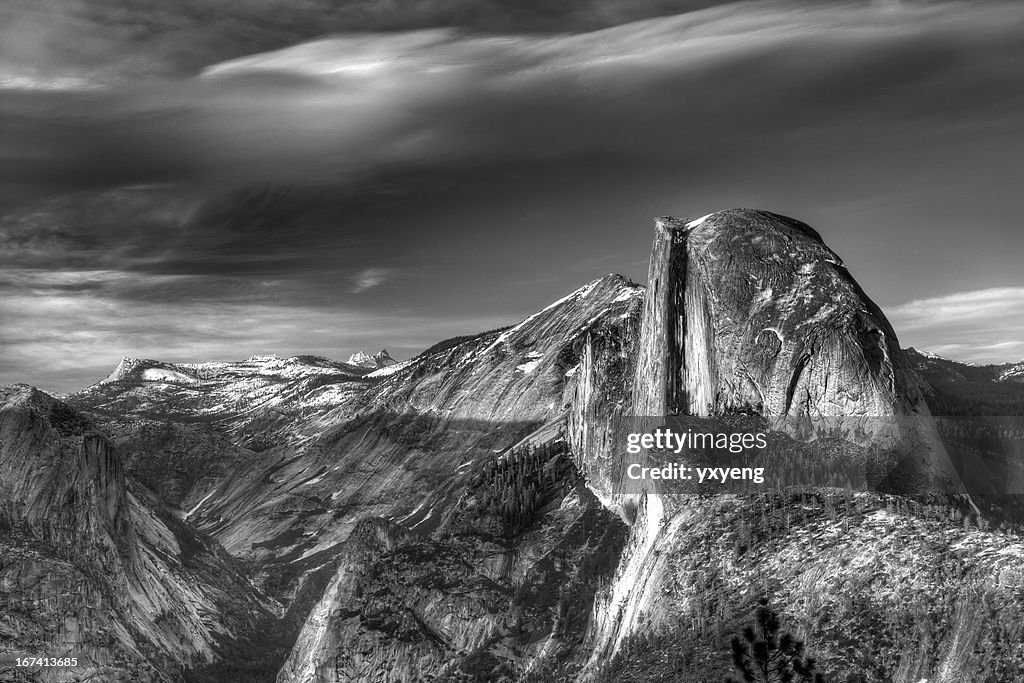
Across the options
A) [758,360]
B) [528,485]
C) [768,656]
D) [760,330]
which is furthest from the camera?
[528,485]

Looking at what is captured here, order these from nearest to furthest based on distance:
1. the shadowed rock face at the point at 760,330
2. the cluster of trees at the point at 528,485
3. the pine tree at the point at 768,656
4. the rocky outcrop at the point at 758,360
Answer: the pine tree at the point at 768,656, the rocky outcrop at the point at 758,360, the shadowed rock face at the point at 760,330, the cluster of trees at the point at 528,485

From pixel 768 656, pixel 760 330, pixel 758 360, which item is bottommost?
pixel 768 656

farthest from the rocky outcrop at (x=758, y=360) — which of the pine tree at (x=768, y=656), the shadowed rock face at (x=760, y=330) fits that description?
the pine tree at (x=768, y=656)

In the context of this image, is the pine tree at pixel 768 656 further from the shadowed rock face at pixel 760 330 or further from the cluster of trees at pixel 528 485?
the cluster of trees at pixel 528 485

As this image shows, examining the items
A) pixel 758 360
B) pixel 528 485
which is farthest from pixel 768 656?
pixel 528 485

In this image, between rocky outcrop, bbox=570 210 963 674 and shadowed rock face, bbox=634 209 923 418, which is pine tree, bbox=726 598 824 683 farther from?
shadowed rock face, bbox=634 209 923 418

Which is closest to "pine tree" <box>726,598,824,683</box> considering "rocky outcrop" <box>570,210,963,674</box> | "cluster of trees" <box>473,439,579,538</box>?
"rocky outcrop" <box>570,210,963,674</box>

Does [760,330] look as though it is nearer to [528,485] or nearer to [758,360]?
[758,360]

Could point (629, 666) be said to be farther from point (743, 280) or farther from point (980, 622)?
point (743, 280)
